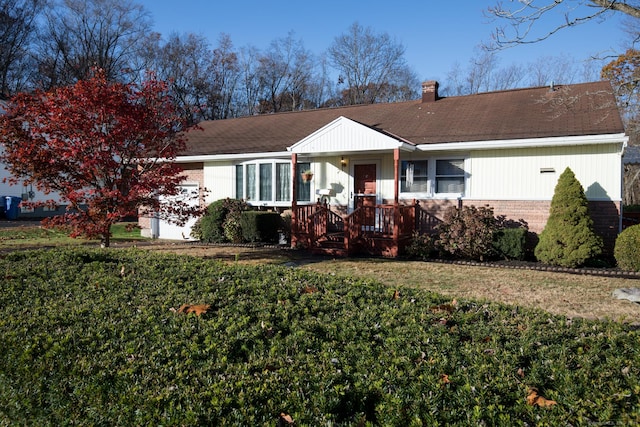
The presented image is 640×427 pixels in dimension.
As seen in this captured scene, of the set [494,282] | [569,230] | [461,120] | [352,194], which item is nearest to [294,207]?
[352,194]

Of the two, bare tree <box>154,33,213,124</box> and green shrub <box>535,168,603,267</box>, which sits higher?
bare tree <box>154,33,213,124</box>

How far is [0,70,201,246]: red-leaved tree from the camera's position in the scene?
8.56m

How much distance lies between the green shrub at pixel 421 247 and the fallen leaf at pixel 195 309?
8138mm

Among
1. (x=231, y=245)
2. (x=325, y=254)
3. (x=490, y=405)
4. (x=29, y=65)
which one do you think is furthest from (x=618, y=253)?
(x=29, y=65)

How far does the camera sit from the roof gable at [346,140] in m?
11.9

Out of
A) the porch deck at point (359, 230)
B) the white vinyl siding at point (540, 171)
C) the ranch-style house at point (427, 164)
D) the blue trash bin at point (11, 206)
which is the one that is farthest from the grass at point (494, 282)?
the blue trash bin at point (11, 206)

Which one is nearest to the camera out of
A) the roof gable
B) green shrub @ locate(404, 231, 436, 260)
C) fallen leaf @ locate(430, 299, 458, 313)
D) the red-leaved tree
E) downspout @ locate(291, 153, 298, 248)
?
fallen leaf @ locate(430, 299, 458, 313)

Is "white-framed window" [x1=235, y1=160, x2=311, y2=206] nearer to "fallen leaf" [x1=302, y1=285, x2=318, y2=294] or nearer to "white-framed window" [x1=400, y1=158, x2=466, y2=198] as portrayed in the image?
"white-framed window" [x1=400, y1=158, x2=466, y2=198]

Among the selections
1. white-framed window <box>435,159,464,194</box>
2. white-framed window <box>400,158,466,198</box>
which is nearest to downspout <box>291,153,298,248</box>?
white-framed window <box>400,158,466,198</box>

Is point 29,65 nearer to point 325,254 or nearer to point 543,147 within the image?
point 325,254

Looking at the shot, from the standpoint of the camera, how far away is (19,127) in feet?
28.3

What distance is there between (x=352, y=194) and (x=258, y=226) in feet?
9.98

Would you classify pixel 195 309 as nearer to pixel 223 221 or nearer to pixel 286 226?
pixel 286 226

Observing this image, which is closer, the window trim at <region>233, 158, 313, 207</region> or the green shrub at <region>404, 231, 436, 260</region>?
the green shrub at <region>404, 231, 436, 260</region>
